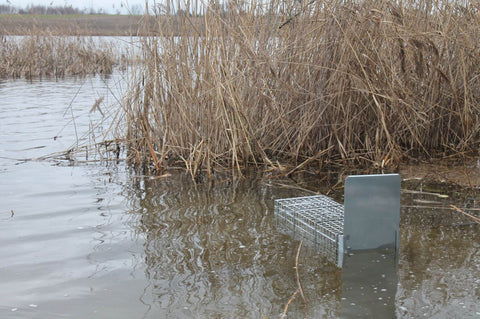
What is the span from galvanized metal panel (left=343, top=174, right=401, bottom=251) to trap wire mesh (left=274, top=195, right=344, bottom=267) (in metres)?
0.10

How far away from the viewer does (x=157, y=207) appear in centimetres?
426

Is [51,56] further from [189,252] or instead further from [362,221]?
[362,221]

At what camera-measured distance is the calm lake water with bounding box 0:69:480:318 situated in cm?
266

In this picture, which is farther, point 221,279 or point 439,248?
point 439,248

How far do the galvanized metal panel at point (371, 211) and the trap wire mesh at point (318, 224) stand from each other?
0.33ft

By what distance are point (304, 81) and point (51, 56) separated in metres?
12.3

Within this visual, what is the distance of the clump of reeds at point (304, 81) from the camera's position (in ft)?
16.0

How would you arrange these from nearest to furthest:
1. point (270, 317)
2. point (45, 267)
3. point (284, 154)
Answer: point (270, 317)
point (45, 267)
point (284, 154)

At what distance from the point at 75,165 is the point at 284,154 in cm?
209

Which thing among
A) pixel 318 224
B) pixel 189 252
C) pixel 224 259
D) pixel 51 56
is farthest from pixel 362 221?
pixel 51 56

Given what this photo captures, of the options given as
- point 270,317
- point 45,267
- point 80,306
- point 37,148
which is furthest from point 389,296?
point 37,148

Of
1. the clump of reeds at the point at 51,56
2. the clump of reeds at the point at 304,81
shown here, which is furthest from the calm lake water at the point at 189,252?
the clump of reeds at the point at 51,56

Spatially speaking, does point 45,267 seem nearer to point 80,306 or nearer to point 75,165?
point 80,306

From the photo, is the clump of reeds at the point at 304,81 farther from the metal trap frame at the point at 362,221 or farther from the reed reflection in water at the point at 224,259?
the metal trap frame at the point at 362,221
